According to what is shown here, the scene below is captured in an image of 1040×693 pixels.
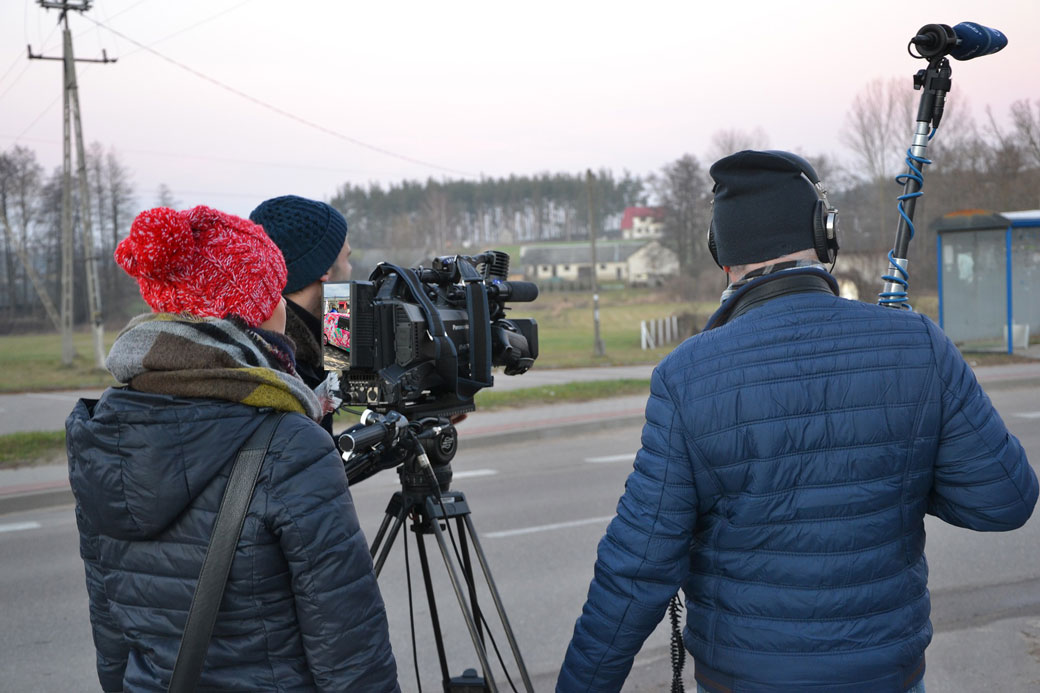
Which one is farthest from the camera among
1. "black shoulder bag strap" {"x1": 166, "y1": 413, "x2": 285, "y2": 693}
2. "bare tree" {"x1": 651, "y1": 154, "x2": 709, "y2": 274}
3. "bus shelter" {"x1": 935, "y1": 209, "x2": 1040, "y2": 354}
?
"bare tree" {"x1": 651, "y1": 154, "x2": 709, "y2": 274}

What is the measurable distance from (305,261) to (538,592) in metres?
2.82

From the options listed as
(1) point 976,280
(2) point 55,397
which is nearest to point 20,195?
(2) point 55,397

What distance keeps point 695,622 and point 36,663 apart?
3687mm

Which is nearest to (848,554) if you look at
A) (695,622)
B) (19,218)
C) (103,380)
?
(695,622)

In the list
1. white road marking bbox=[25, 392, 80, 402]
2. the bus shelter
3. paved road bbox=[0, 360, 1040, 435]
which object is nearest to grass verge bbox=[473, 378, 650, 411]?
paved road bbox=[0, 360, 1040, 435]

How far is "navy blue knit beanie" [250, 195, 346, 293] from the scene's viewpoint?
291 centimetres

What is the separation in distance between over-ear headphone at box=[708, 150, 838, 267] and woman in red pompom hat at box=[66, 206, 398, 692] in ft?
3.49

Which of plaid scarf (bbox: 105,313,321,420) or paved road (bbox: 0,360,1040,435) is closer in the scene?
plaid scarf (bbox: 105,313,321,420)

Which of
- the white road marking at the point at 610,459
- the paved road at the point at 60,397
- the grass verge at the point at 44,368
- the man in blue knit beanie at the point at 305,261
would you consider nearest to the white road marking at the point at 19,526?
the paved road at the point at 60,397

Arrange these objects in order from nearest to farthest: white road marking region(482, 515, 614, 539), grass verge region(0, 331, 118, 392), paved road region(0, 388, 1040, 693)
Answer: paved road region(0, 388, 1040, 693)
white road marking region(482, 515, 614, 539)
grass verge region(0, 331, 118, 392)

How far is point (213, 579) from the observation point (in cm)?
169

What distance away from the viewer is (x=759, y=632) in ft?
5.72

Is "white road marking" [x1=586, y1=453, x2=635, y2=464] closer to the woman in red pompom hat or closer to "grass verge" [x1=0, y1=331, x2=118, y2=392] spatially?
the woman in red pompom hat

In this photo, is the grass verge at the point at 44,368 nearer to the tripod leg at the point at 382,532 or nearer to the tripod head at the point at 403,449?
the tripod leg at the point at 382,532
